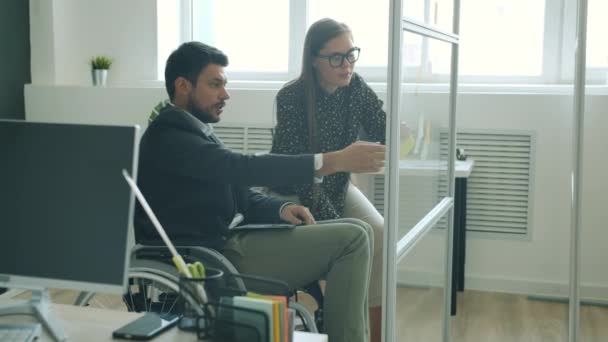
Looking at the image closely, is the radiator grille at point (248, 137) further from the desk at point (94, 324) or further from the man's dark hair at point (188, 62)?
the desk at point (94, 324)

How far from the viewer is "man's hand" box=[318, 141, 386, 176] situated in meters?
2.12

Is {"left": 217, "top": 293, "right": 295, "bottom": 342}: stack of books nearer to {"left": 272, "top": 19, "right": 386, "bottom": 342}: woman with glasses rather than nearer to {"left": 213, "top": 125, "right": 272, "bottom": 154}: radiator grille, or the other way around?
{"left": 272, "top": 19, "right": 386, "bottom": 342}: woman with glasses

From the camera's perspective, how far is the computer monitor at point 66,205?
1336 mm

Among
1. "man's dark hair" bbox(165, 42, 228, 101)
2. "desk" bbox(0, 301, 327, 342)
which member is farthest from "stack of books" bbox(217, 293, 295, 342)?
"man's dark hair" bbox(165, 42, 228, 101)

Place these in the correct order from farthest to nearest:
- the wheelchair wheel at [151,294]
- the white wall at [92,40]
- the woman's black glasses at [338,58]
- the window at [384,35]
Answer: the white wall at [92,40] → the window at [384,35] → the woman's black glasses at [338,58] → the wheelchair wheel at [151,294]

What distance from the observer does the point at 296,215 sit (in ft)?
7.82

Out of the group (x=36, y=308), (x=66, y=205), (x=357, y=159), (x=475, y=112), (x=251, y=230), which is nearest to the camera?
(x=66, y=205)

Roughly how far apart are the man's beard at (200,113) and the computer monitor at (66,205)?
1.00 meters

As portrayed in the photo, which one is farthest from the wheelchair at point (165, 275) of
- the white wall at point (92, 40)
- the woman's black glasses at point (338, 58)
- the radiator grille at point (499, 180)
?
the white wall at point (92, 40)

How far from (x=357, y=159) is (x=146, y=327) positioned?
2.93 feet

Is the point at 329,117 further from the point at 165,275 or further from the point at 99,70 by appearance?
the point at 99,70

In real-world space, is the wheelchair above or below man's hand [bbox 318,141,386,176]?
below

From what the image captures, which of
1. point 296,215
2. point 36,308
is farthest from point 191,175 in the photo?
point 36,308

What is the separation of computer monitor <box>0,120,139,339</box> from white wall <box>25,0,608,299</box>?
2.93 metres
